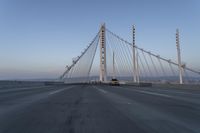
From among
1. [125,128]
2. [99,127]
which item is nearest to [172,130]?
[125,128]

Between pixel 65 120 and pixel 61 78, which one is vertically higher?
pixel 61 78

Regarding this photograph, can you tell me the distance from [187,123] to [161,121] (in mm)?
735

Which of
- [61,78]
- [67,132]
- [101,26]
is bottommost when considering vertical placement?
[67,132]

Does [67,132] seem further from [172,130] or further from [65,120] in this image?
[172,130]

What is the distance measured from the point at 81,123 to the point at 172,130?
245 centimetres

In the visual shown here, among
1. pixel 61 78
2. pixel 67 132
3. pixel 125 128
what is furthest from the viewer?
pixel 61 78

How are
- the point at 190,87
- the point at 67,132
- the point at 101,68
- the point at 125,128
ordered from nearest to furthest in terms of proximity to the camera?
the point at 67,132 < the point at 125,128 < the point at 190,87 < the point at 101,68

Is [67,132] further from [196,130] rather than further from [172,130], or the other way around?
[196,130]

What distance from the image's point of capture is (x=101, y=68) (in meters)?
64.0

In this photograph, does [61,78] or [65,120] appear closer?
[65,120]

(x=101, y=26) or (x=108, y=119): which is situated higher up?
(x=101, y=26)

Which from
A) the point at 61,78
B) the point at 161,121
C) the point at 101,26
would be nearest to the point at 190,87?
the point at 161,121

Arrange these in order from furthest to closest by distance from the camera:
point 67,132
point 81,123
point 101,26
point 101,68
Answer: point 101,26
point 101,68
point 81,123
point 67,132

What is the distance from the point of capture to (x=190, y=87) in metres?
33.8
